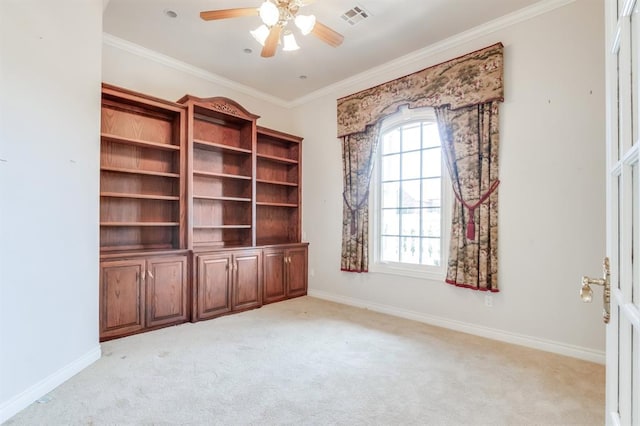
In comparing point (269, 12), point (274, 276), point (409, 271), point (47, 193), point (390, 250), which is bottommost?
point (274, 276)

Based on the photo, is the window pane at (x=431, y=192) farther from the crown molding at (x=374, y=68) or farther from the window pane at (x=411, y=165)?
the crown molding at (x=374, y=68)

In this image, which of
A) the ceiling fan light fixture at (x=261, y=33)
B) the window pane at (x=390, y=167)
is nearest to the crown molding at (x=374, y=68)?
the window pane at (x=390, y=167)

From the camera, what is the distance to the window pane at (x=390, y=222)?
4.02 meters

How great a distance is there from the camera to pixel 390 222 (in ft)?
13.4

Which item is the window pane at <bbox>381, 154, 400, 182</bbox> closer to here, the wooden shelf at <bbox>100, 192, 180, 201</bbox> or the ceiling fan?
the ceiling fan

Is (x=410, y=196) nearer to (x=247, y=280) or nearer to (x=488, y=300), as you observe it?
(x=488, y=300)

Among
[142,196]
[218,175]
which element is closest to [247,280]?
[218,175]

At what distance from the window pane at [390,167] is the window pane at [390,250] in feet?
2.57

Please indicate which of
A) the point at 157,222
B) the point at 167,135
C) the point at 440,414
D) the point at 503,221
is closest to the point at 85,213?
the point at 157,222

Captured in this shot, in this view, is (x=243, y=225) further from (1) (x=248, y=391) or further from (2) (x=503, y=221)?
(2) (x=503, y=221)

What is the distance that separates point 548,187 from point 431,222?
1.18 meters

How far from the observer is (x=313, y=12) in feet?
9.94

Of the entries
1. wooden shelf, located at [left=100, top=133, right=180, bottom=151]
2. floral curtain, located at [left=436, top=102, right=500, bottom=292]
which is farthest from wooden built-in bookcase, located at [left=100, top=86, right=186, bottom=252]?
floral curtain, located at [left=436, top=102, right=500, bottom=292]

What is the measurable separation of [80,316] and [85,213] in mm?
797
